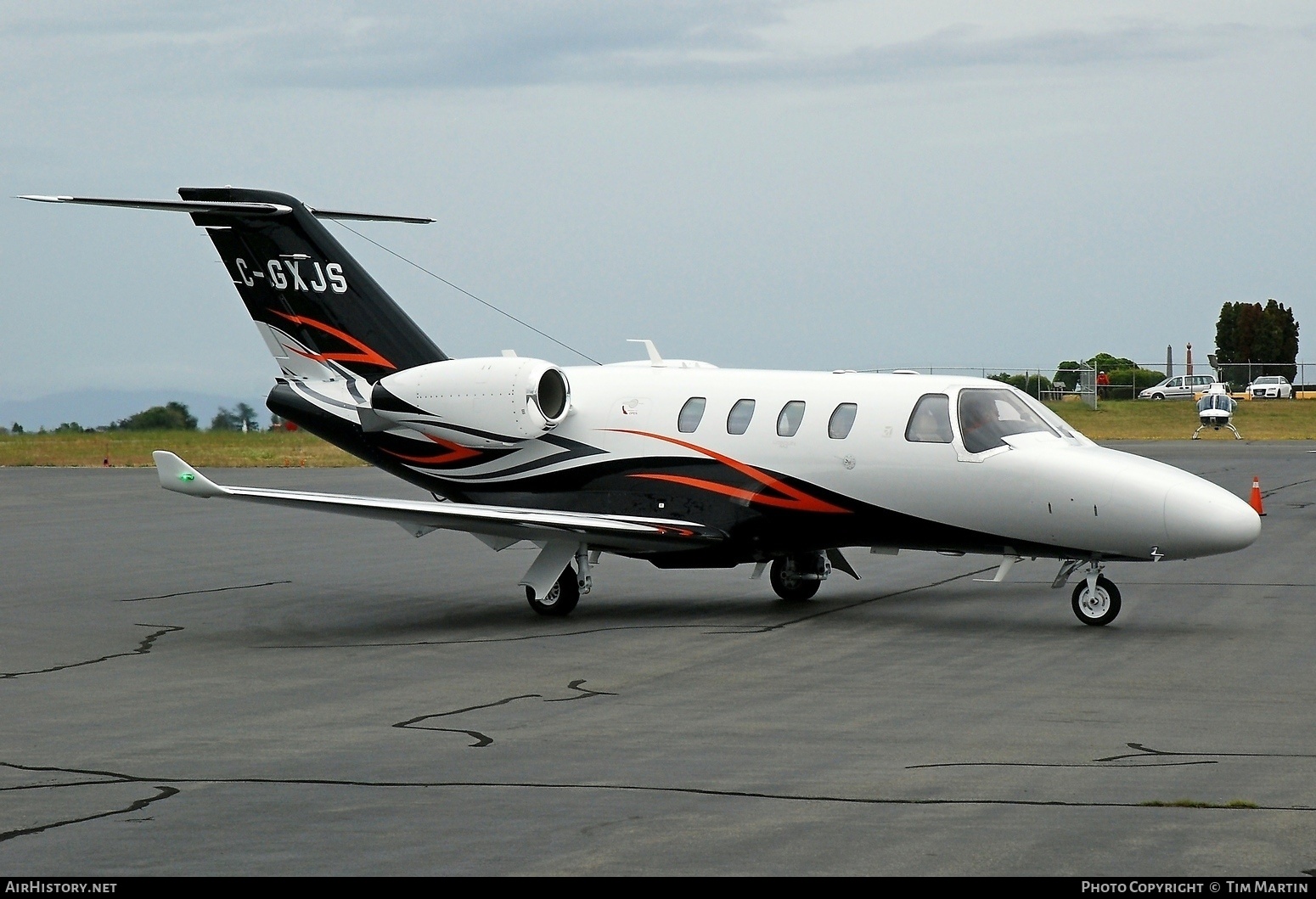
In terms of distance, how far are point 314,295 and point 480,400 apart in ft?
9.33

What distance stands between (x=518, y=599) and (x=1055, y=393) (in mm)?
65886

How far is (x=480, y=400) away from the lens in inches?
719

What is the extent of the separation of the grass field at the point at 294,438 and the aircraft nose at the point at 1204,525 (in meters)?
37.5

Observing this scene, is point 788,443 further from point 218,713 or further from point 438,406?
point 218,713

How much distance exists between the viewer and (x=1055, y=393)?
81062 mm

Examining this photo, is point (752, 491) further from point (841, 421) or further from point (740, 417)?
point (841, 421)

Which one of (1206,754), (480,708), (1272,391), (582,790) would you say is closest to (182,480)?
(480,708)

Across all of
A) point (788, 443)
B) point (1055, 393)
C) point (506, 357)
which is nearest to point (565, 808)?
point (788, 443)

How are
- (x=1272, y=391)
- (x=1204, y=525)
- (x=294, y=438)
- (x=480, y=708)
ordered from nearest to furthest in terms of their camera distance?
(x=480, y=708)
(x=1204, y=525)
(x=294, y=438)
(x=1272, y=391)

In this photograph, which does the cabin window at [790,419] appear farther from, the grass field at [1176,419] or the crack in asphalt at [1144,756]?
the grass field at [1176,419]

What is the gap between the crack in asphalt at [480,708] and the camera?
Answer: 10531 mm

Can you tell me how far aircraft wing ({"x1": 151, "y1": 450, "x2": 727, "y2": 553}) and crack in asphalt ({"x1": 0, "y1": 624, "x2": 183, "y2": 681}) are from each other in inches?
57.7

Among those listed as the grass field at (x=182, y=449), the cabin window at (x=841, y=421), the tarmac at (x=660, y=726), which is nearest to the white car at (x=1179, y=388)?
the grass field at (x=182, y=449)
